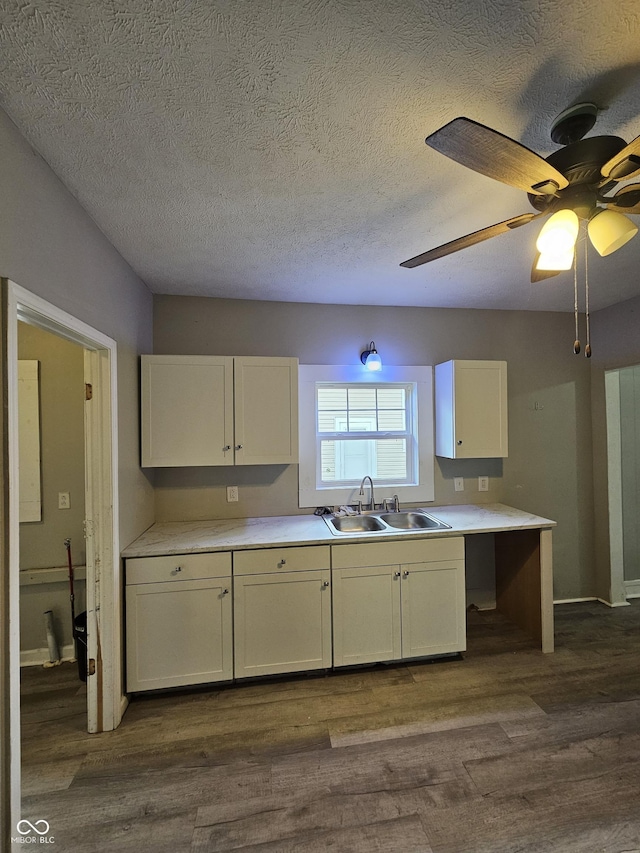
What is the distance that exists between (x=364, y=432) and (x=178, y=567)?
170 centimetres

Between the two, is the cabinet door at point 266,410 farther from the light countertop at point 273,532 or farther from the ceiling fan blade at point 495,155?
the ceiling fan blade at point 495,155

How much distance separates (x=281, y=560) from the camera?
2.27m

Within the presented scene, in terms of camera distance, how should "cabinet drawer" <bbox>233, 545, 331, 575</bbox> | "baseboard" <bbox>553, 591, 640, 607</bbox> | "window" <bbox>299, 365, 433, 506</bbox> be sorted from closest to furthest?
"cabinet drawer" <bbox>233, 545, 331, 575</bbox> → "window" <bbox>299, 365, 433, 506</bbox> → "baseboard" <bbox>553, 591, 640, 607</bbox>

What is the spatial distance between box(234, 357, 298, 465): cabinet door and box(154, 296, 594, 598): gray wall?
33cm

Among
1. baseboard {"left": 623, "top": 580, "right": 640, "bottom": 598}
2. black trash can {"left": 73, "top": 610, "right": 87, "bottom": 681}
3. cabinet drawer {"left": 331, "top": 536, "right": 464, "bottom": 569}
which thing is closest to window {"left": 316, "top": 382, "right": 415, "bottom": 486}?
cabinet drawer {"left": 331, "top": 536, "right": 464, "bottom": 569}

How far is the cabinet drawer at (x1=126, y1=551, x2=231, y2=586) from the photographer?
212 cm

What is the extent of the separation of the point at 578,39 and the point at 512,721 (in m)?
2.77

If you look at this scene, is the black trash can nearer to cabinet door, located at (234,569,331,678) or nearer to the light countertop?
the light countertop

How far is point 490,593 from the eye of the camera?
315 centimetres

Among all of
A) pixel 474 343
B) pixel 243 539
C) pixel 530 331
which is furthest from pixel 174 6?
pixel 530 331

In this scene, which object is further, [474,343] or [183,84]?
[474,343]

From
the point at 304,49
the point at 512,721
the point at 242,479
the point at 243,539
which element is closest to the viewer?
the point at 304,49

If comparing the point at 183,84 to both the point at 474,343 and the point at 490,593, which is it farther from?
the point at 490,593

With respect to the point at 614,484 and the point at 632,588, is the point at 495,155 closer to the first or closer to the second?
the point at 614,484
